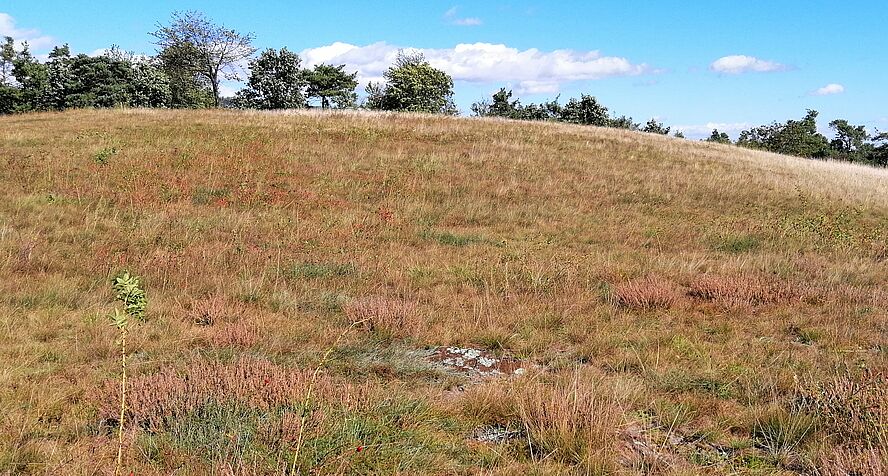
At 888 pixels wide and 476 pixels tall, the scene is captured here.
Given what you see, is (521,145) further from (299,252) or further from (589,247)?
(299,252)

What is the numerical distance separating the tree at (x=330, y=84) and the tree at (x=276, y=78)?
30.1 ft

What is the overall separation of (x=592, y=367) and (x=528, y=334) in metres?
0.97

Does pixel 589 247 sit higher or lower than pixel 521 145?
lower

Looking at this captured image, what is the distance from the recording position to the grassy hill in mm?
3416

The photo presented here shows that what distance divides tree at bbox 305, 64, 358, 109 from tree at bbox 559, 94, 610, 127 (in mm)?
26458

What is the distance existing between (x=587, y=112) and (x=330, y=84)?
30.5 m

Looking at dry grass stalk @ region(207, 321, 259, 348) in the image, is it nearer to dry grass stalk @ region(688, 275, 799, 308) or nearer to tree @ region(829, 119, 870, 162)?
dry grass stalk @ region(688, 275, 799, 308)

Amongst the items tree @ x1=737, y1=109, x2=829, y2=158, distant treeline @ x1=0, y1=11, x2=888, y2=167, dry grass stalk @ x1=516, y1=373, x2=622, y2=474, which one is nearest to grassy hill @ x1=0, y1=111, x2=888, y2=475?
dry grass stalk @ x1=516, y1=373, x2=622, y2=474

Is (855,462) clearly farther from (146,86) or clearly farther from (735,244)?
(146,86)

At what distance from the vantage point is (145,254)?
26.3ft

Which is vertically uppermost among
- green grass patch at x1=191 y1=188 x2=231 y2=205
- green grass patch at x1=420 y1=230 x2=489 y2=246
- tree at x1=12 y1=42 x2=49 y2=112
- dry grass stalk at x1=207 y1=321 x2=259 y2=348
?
tree at x1=12 y1=42 x2=49 y2=112

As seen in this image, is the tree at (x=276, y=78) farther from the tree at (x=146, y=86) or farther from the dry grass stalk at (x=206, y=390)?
the dry grass stalk at (x=206, y=390)

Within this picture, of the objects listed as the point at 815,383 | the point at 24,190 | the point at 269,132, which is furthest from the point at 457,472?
the point at 269,132

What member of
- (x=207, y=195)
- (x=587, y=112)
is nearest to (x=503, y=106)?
(x=587, y=112)
